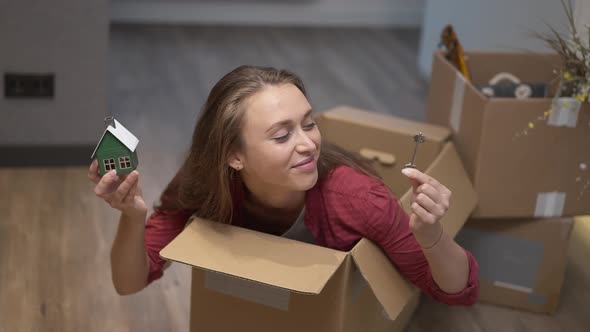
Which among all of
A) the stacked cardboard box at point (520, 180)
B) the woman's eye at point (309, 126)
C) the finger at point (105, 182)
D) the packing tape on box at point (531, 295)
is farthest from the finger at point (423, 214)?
the packing tape on box at point (531, 295)

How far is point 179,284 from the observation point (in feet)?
7.80

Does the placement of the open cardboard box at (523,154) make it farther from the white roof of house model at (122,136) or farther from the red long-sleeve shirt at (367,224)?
the white roof of house model at (122,136)

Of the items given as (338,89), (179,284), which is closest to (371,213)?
(179,284)

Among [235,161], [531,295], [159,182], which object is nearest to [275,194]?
[235,161]

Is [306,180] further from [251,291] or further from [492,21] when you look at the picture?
[492,21]

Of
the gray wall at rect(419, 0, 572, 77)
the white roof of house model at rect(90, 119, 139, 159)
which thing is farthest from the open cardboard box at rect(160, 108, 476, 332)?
the gray wall at rect(419, 0, 572, 77)

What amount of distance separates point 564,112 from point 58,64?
1.74 m

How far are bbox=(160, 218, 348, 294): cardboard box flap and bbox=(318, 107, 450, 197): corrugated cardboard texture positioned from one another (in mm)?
803

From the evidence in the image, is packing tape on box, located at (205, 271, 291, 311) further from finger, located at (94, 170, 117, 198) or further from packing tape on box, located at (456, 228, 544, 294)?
packing tape on box, located at (456, 228, 544, 294)

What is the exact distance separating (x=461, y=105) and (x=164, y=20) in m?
2.97

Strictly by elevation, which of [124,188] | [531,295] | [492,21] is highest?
[492,21]

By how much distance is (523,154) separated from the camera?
6.98 ft

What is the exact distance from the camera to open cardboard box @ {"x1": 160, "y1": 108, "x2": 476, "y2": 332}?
60.4 inches

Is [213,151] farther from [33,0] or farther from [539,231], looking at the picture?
[33,0]
